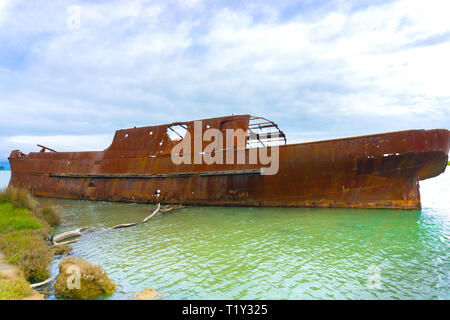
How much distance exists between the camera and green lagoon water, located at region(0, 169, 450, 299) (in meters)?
3.39

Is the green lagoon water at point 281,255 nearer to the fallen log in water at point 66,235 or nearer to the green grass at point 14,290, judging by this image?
the fallen log in water at point 66,235

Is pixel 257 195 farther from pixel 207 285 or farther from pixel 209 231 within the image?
pixel 207 285

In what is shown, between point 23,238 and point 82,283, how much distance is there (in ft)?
9.14

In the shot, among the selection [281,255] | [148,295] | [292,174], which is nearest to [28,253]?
[148,295]

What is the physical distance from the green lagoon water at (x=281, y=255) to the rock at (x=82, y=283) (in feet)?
0.74

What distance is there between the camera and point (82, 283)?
325 cm

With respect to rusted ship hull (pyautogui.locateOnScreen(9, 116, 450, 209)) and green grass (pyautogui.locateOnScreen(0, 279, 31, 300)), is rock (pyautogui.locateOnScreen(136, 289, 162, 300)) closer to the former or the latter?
green grass (pyautogui.locateOnScreen(0, 279, 31, 300))

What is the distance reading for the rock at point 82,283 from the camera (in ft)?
10.5

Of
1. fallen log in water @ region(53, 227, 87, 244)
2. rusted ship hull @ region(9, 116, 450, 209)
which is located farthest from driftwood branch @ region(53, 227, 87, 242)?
rusted ship hull @ region(9, 116, 450, 209)

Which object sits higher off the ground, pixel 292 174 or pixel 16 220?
pixel 292 174

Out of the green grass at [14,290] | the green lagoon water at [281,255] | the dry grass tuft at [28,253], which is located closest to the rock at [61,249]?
the green lagoon water at [281,255]

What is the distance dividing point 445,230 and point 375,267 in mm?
3704

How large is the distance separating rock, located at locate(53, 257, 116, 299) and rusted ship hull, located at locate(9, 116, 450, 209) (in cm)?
712

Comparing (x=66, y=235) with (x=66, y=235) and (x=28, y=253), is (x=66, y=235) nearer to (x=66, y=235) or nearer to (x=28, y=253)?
(x=66, y=235)
